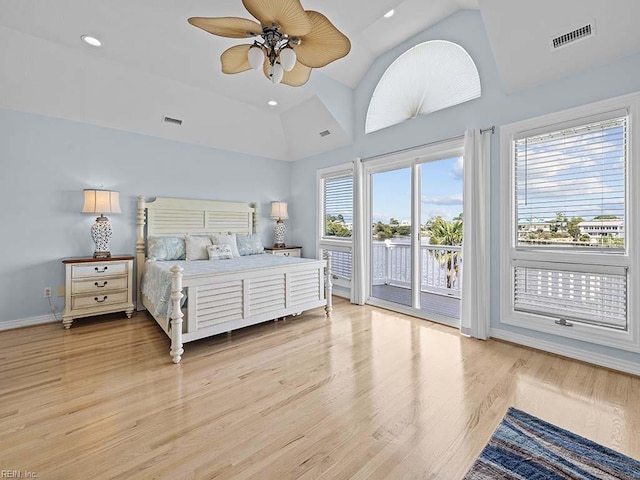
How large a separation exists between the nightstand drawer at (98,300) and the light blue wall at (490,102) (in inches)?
152

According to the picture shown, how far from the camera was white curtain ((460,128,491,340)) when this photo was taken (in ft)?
10.0

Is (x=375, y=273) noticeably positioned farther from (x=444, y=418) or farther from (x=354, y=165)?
(x=444, y=418)

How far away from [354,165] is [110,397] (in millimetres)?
3904

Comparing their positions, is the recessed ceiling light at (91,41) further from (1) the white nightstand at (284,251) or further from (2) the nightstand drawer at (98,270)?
(1) the white nightstand at (284,251)

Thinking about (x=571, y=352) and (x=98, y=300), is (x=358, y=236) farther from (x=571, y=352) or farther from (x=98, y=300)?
(x=98, y=300)

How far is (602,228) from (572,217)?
0.22 meters

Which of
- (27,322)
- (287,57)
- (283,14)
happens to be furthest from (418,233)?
(27,322)

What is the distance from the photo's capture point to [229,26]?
2105 millimetres

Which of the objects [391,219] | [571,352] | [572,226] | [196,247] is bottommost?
[571,352]

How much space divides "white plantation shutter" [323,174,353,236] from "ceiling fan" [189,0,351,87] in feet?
7.97

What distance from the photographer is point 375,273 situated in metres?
4.71

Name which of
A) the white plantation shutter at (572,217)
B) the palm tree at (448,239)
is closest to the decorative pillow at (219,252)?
the palm tree at (448,239)

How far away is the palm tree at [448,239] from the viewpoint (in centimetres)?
447

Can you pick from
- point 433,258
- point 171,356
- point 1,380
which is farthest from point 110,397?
point 433,258
